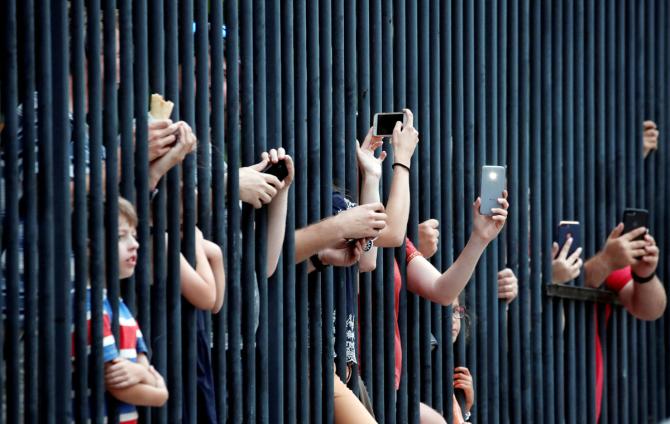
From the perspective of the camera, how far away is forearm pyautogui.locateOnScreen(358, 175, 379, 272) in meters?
5.86

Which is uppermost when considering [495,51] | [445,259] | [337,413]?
[495,51]

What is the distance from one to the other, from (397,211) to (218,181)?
0.85 m

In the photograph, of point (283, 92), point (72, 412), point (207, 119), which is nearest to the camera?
point (72, 412)

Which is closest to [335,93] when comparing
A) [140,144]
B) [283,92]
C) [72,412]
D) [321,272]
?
[283,92]

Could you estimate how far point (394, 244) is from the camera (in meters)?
5.96

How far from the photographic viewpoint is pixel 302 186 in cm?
574

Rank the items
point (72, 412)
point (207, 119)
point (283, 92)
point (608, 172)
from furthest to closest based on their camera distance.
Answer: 1. point (608, 172)
2. point (283, 92)
3. point (207, 119)
4. point (72, 412)

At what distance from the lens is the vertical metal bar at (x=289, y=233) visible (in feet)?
18.6

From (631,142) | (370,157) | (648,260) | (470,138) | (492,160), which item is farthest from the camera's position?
(631,142)

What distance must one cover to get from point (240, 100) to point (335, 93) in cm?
52

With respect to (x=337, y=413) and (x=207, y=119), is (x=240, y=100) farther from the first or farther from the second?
(x=337, y=413)

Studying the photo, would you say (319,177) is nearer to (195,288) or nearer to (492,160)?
(195,288)

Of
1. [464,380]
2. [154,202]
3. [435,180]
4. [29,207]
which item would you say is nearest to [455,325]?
[464,380]

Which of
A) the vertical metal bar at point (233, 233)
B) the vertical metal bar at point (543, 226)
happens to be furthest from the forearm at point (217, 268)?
the vertical metal bar at point (543, 226)
